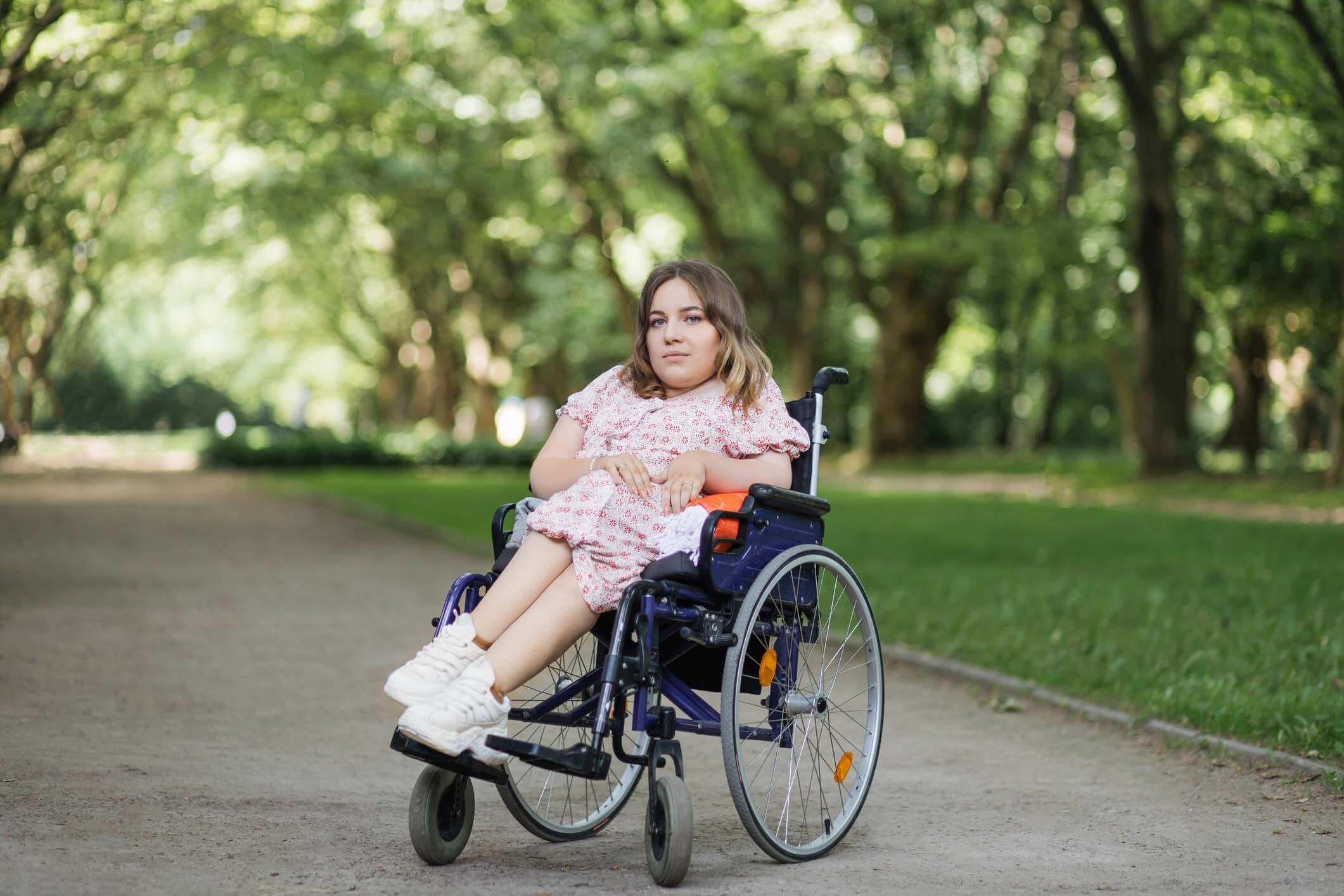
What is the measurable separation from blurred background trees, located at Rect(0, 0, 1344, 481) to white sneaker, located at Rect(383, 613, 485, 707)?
1128 cm

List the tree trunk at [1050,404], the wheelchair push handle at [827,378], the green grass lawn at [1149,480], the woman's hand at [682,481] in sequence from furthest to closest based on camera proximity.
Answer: the tree trunk at [1050,404], the green grass lawn at [1149,480], the wheelchair push handle at [827,378], the woman's hand at [682,481]

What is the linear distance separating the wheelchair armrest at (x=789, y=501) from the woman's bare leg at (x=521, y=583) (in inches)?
20.6

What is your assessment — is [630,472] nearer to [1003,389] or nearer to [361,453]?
[361,453]

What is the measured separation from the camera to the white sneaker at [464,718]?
153 inches

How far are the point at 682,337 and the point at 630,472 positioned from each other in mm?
465

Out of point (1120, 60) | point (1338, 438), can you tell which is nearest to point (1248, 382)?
point (1338, 438)

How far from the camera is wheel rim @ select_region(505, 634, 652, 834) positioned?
14.8ft

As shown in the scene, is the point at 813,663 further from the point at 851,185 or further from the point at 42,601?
the point at 851,185

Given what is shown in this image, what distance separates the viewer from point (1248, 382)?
103 ft

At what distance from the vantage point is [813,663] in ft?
16.8

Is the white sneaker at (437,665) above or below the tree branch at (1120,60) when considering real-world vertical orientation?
below

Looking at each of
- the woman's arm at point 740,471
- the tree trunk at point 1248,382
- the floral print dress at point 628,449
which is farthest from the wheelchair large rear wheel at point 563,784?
the tree trunk at point 1248,382

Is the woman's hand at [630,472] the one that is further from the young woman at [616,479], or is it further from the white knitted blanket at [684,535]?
the white knitted blanket at [684,535]

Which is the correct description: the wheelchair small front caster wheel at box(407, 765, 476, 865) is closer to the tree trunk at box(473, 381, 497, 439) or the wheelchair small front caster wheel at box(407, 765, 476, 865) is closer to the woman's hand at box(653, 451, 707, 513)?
the woman's hand at box(653, 451, 707, 513)
